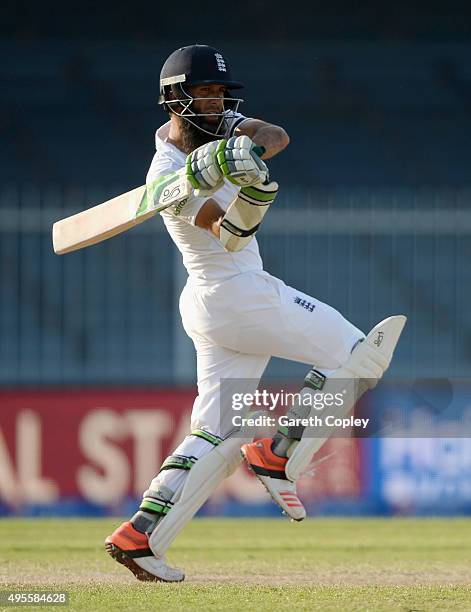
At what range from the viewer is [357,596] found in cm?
420

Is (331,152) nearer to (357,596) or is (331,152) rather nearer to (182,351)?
(182,351)

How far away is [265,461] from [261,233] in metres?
5.27

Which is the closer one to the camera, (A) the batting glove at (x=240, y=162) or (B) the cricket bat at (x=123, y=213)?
(A) the batting glove at (x=240, y=162)

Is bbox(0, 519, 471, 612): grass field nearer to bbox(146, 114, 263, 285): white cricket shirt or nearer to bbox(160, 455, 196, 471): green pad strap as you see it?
bbox(160, 455, 196, 471): green pad strap

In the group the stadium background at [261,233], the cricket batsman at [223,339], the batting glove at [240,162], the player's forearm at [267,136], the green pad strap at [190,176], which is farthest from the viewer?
the stadium background at [261,233]

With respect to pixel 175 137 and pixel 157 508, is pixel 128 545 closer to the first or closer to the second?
pixel 157 508

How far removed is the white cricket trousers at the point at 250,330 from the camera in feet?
15.2

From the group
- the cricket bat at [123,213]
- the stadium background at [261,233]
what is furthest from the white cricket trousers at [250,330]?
the stadium background at [261,233]

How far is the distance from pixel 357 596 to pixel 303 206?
550cm

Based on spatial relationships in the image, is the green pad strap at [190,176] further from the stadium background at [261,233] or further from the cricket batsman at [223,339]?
the stadium background at [261,233]

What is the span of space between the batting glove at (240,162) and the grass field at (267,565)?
1.27 m

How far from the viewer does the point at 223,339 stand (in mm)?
4707

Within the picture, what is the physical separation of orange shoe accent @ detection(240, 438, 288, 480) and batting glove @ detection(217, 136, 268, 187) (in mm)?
989

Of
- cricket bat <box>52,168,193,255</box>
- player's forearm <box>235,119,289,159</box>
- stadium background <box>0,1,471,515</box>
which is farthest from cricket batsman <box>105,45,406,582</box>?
stadium background <box>0,1,471,515</box>
